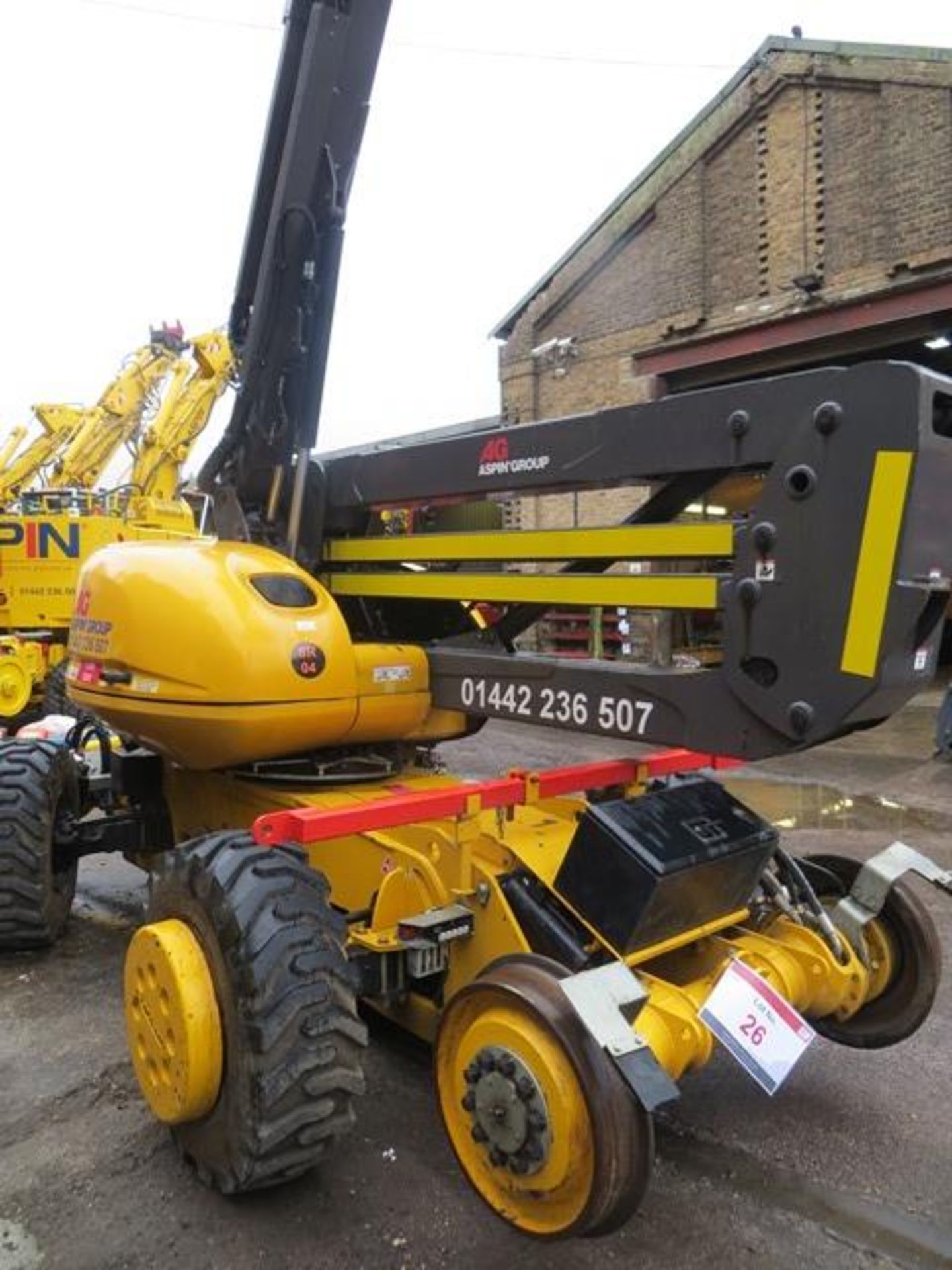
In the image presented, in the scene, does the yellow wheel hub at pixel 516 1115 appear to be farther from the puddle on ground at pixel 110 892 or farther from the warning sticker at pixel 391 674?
the puddle on ground at pixel 110 892

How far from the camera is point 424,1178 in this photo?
9.26ft

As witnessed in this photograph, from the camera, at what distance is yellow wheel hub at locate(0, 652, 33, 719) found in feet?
34.7

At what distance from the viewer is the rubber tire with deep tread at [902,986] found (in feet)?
10.5

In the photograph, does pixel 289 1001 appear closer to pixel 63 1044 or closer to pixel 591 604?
pixel 591 604

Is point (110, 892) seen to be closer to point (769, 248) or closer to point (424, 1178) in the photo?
point (424, 1178)

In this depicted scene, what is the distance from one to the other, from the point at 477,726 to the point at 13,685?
823 centimetres

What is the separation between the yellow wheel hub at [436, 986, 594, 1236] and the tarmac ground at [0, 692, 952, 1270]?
0.27 meters

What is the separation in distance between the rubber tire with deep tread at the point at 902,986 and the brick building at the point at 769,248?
877 centimetres

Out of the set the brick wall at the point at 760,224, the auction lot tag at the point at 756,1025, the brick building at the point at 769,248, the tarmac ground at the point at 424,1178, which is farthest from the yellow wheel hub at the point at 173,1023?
the brick building at the point at 769,248

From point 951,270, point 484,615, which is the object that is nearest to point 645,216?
point 951,270

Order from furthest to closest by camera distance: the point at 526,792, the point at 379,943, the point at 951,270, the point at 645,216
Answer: the point at 645,216, the point at 951,270, the point at 526,792, the point at 379,943

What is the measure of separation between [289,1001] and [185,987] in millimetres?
324

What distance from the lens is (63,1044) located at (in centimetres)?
369

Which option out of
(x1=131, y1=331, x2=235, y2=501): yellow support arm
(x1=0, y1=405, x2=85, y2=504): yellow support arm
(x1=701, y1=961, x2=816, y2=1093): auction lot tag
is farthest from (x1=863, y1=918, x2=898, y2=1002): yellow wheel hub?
(x1=0, y1=405, x2=85, y2=504): yellow support arm
